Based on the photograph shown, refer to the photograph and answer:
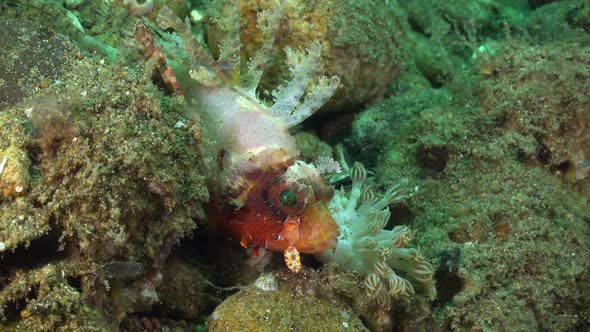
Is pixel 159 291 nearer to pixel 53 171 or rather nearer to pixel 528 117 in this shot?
pixel 53 171

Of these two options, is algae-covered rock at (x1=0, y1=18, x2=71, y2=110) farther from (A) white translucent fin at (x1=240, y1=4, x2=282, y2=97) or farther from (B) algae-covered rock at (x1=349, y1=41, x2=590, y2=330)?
(B) algae-covered rock at (x1=349, y1=41, x2=590, y2=330)

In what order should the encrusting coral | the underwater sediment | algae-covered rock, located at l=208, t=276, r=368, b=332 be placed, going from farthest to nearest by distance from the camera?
the encrusting coral → algae-covered rock, located at l=208, t=276, r=368, b=332 → the underwater sediment

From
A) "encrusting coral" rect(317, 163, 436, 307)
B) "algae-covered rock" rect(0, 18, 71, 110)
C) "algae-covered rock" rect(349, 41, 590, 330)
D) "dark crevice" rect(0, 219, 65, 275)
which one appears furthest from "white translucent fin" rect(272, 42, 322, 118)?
"dark crevice" rect(0, 219, 65, 275)

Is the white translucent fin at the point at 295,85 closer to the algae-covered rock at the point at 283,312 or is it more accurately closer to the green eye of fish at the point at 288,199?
the green eye of fish at the point at 288,199

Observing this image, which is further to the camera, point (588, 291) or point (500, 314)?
point (588, 291)

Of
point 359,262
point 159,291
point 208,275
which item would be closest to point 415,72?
point 359,262

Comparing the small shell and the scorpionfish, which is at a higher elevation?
the scorpionfish

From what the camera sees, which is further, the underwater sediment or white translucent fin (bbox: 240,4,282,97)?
white translucent fin (bbox: 240,4,282,97)
